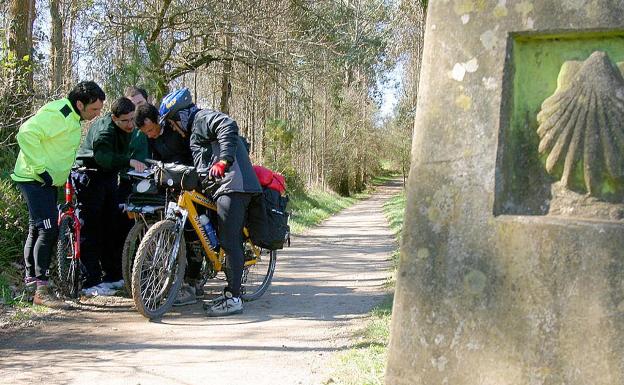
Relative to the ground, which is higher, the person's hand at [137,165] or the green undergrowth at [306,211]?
the person's hand at [137,165]

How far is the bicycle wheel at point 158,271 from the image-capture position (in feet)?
17.9

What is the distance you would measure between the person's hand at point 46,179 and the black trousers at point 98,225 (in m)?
0.68

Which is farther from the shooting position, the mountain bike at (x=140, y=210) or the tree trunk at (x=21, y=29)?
the tree trunk at (x=21, y=29)

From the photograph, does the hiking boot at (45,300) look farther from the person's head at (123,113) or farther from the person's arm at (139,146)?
the person's head at (123,113)

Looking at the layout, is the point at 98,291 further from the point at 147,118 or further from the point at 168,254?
the point at 147,118

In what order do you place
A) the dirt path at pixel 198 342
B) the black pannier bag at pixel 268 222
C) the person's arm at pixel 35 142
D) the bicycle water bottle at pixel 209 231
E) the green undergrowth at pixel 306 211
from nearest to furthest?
the dirt path at pixel 198 342 → the person's arm at pixel 35 142 → the bicycle water bottle at pixel 209 231 → the black pannier bag at pixel 268 222 → the green undergrowth at pixel 306 211

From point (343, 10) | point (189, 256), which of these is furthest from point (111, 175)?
point (343, 10)

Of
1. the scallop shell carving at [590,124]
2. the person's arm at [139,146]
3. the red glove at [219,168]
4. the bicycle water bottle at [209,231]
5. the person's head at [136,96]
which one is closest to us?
the scallop shell carving at [590,124]

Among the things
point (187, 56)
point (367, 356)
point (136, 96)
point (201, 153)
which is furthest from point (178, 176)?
point (187, 56)

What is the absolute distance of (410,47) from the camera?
37781 mm

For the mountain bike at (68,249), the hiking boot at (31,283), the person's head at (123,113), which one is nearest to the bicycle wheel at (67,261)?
the mountain bike at (68,249)

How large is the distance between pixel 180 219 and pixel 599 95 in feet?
13.4

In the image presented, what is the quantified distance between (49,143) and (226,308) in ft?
6.97

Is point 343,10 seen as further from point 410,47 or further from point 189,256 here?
point 410,47
